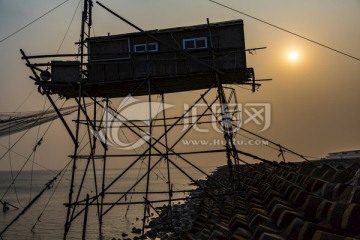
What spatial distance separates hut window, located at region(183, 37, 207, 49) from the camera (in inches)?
583

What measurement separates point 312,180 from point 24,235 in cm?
2546

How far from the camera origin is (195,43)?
14.9 meters

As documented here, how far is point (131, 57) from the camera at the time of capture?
14844mm

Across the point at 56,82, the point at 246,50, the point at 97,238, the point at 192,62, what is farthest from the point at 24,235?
the point at 246,50

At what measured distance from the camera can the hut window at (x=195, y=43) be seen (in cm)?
1481

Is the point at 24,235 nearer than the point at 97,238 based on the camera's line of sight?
No

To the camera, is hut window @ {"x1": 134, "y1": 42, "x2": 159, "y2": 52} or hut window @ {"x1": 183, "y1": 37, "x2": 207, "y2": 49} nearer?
hut window @ {"x1": 183, "y1": 37, "x2": 207, "y2": 49}

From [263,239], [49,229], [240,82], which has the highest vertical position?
[240,82]

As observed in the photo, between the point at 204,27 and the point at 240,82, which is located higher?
the point at 204,27

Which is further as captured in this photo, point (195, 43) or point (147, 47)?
point (147, 47)

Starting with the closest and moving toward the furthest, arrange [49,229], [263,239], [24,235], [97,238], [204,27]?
1. [263,239]
2. [204,27]
3. [97,238]
4. [24,235]
5. [49,229]

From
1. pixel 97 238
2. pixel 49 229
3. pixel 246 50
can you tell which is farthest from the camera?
pixel 49 229

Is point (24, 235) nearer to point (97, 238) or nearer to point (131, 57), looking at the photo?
point (97, 238)

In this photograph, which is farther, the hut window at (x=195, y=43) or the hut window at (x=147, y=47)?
the hut window at (x=147, y=47)
